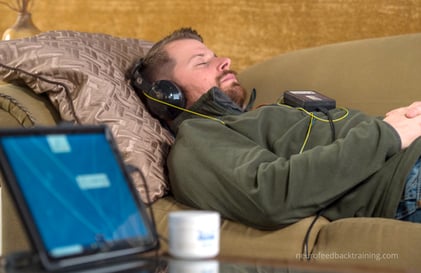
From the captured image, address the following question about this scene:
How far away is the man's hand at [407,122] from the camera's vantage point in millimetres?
1636

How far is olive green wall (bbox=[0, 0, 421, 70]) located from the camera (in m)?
2.44

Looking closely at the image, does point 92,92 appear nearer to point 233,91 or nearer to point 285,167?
point 233,91

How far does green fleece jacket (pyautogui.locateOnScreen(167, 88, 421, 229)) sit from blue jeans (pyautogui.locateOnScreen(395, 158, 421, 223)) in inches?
0.7

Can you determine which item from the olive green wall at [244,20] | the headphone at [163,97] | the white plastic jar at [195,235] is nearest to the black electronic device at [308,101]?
the headphone at [163,97]

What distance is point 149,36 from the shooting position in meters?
2.74

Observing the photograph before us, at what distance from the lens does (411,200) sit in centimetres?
158

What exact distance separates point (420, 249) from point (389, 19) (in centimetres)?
117

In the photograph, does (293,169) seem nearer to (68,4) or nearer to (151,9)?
(151,9)

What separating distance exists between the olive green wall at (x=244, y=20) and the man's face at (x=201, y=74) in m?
0.61

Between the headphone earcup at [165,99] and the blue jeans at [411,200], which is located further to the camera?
the headphone earcup at [165,99]

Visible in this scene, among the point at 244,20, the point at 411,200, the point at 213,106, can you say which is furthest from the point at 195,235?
the point at 244,20

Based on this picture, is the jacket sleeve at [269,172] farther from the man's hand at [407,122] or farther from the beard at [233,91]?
the beard at [233,91]

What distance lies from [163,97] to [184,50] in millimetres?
220

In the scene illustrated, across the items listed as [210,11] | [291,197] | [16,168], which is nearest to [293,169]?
[291,197]
